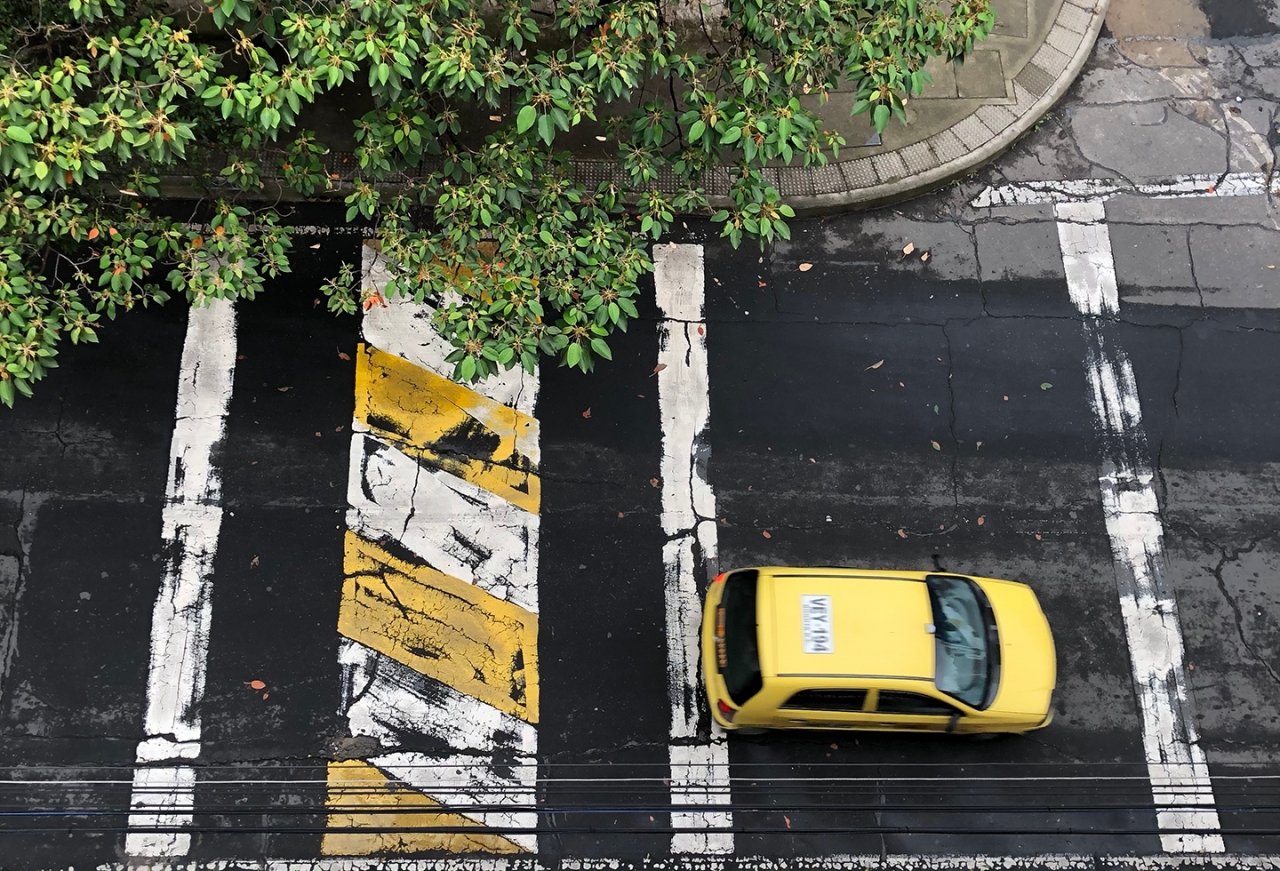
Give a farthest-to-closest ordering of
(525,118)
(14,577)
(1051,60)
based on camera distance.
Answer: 1. (1051,60)
2. (14,577)
3. (525,118)

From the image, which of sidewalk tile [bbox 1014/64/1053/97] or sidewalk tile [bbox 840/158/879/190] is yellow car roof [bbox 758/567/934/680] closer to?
sidewalk tile [bbox 840/158/879/190]

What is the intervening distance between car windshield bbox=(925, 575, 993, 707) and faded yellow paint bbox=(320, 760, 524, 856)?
13.9 ft

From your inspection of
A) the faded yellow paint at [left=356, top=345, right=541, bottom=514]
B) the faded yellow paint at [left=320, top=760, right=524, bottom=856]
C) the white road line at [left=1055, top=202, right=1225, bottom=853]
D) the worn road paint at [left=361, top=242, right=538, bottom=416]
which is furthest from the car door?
the worn road paint at [left=361, top=242, right=538, bottom=416]

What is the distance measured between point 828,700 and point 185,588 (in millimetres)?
6293

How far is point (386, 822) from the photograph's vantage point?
29.6ft

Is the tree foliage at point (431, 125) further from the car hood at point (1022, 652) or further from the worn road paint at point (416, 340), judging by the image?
the car hood at point (1022, 652)

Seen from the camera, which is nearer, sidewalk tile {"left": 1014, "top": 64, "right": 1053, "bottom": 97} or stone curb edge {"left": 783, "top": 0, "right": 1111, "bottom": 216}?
stone curb edge {"left": 783, "top": 0, "right": 1111, "bottom": 216}

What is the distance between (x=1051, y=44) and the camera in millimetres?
12711

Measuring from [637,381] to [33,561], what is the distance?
6.35 metres

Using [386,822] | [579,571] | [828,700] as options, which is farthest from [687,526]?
[386,822]

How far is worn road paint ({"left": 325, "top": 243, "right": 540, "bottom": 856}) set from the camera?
30.2 ft

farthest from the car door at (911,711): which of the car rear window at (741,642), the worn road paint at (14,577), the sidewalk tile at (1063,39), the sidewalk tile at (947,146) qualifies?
the sidewalk tile at (1063,39)

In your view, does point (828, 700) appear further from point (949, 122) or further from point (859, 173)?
point (949, 122)

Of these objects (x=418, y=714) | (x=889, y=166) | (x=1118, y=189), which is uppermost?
(x=889, y=166)
